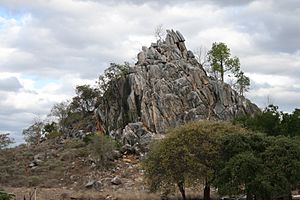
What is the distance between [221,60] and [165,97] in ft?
53.9

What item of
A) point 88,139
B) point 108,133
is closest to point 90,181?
point 88,139

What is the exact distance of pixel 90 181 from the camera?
201 ft

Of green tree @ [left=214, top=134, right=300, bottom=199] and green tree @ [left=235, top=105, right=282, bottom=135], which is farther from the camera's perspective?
green tree @ [left=235, top=105, right=282, bottom=135]

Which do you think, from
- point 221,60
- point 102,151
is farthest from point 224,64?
point 102,151

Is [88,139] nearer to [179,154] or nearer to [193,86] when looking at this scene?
[193,86]

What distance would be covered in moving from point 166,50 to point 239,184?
4775 cm

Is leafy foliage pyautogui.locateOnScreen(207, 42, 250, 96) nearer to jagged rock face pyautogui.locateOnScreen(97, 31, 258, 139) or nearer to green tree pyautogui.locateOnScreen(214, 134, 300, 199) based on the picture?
jagged rock face pyautogui.locateOnScreen(97, 31, 258, 139)

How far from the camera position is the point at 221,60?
8706 centimetres

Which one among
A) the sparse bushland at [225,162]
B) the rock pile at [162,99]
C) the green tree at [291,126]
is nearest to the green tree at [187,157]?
the sparse bushland at [225,162]

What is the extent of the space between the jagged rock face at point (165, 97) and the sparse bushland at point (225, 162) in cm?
2944

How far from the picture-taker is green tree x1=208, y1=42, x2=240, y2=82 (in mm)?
86375

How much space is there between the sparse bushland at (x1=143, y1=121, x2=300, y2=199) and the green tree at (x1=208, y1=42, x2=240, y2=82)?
42.3 meters

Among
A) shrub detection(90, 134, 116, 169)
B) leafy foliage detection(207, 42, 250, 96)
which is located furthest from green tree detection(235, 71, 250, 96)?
shrub detection(90, 134, 116, 169)

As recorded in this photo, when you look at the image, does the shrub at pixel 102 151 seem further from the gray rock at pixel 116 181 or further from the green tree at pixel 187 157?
the green tree at pixel 187 157
